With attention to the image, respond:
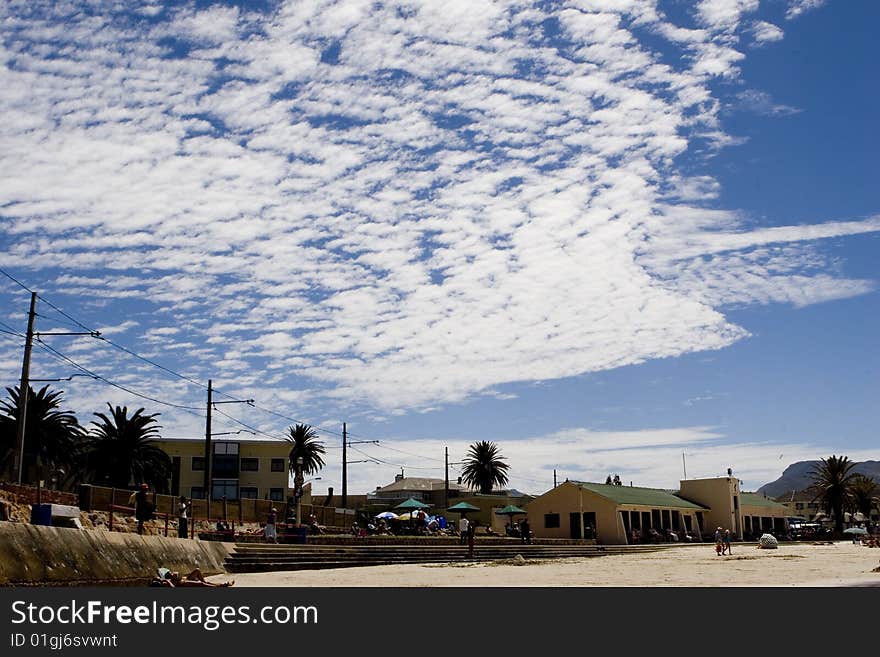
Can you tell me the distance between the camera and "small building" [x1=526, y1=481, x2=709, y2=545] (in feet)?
176

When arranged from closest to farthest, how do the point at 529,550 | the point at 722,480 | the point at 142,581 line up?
the point at 142,581
the point at 529,550
the point at 722,480

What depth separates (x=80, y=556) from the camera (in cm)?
1742

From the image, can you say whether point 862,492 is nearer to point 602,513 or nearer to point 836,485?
point 836,485

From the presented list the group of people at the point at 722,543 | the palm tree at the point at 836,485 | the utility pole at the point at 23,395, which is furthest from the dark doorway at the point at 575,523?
the utility pole at the point at 23,395

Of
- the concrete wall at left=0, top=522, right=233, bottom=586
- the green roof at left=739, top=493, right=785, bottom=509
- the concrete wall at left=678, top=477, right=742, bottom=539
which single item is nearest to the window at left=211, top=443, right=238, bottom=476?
the concrete wall at left=678, top=477, right=742, bottom=539

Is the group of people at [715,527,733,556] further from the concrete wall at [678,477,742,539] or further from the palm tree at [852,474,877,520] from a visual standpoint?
the palm tree at [852,474,877,520]

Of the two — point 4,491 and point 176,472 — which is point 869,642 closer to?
point 4,491

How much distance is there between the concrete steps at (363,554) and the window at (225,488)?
1516 inches

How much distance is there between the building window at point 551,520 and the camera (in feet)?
185

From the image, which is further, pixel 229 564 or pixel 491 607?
pixel 229 564

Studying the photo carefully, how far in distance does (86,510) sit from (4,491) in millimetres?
2926

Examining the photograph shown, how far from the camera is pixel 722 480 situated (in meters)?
64.9

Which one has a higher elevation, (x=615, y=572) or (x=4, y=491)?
(x=4, y=491)

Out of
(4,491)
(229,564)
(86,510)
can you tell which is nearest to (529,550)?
(229,564)
